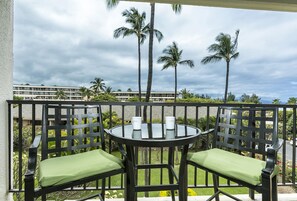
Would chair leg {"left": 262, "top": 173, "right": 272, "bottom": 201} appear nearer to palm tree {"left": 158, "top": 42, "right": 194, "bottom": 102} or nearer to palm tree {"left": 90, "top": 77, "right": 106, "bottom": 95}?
palm tree {"left": 158, "top": 42, "right": 194, "bottom": 102}

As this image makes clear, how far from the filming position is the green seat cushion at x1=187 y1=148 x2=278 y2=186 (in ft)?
4.41

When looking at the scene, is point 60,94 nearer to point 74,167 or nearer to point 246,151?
point 74,167

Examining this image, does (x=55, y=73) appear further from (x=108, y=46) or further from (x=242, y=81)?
(x=242, y=81)

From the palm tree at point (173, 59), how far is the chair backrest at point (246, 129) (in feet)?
50.8

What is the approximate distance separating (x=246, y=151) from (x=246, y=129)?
0.69ft

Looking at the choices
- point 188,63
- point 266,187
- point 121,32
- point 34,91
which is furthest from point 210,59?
point 266,187

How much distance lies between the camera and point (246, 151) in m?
1.87

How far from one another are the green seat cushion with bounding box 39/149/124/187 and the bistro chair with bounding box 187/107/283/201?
71cm

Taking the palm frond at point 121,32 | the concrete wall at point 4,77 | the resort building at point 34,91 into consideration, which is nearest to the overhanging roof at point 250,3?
the concrete wall at point 4,77

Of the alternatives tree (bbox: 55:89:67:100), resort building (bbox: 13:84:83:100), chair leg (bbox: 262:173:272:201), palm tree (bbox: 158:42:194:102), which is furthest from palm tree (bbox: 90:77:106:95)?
chair leg (bbox: 262:173:272:201)

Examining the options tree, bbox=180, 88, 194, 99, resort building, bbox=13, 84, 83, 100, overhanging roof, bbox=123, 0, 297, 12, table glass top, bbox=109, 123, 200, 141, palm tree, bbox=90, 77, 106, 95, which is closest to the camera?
table glass top, bbox=109, 123, 200, 141

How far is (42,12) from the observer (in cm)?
760

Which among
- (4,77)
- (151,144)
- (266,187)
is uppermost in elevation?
(4,77)

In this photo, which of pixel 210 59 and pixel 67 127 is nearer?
pixel 67 127
